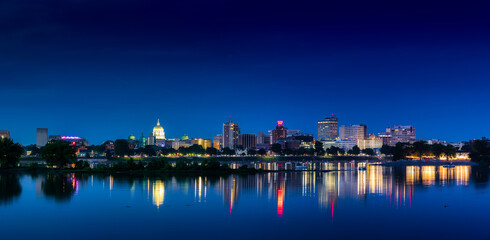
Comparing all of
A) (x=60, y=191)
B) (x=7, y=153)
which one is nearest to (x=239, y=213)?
(x=60, y=191)

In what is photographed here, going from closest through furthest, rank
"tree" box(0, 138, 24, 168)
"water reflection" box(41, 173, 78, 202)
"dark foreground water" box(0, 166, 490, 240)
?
"dark foreground water" box(0, 166, 490, 240) → "water reflection" box(41, 173, 78, 202) → "tree" box(0, 138, 24, 168)

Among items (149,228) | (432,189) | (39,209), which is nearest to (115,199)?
(39,209)

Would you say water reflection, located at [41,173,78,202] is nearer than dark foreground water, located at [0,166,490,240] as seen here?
No

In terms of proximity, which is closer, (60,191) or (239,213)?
(239,213)

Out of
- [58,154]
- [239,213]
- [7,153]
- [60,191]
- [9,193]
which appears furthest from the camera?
[7,153]

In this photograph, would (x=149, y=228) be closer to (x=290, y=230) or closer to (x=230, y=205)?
(x=290, y=230)

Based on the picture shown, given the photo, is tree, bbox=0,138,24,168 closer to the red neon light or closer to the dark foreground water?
the dark foreground water

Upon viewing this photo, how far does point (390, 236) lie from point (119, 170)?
7131cm

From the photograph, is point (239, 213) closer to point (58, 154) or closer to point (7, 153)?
point (58, 154)

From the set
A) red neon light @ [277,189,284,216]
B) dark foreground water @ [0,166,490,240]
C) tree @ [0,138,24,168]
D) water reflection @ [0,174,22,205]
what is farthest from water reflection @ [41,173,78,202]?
tree @ [0,138,24,168]

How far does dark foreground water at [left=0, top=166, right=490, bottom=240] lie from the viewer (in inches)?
1335

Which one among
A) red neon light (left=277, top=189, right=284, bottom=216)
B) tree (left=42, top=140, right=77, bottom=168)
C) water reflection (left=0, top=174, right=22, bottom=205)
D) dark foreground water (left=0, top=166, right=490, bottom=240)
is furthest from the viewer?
tree (left=42, top=140, right=77, bottom=168)

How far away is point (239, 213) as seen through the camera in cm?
4262

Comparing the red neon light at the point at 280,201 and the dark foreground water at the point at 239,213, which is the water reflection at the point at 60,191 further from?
the red neon light at the point at 280,201
